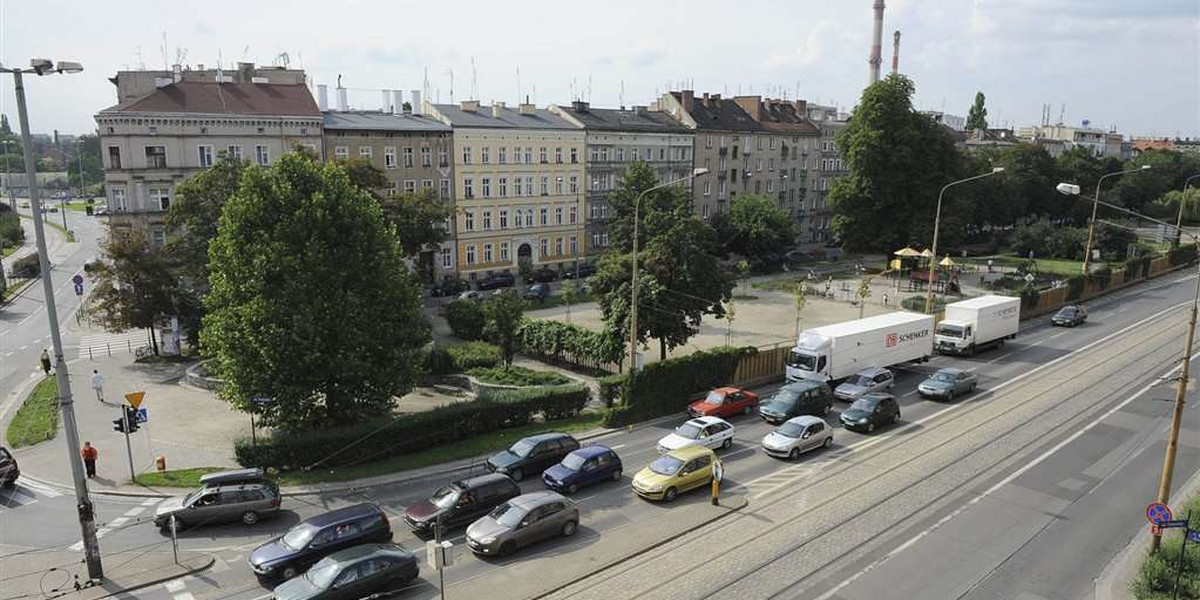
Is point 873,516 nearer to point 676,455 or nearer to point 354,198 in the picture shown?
point 676,455

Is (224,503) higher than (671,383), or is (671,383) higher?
(671,383)

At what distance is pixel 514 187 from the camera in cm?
7344

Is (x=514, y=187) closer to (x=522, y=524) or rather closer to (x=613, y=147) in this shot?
(x=613, y=147)

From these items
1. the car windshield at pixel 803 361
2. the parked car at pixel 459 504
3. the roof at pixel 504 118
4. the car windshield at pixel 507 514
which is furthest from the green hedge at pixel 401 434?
the roof at pixel 504 118

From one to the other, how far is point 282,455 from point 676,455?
14.4 meters

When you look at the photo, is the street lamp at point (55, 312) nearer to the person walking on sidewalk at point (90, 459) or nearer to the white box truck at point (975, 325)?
the person walking on sidewalk at point (90, 459)

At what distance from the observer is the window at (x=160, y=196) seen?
55.9 metres

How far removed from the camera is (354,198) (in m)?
31.5

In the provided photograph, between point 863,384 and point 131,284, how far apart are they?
42886 millimetres

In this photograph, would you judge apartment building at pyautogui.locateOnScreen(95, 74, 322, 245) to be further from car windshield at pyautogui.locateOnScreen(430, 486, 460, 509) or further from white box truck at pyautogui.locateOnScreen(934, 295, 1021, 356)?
white box truck at pyautogui.locateOnScreen(934, 295, 1021, 356)

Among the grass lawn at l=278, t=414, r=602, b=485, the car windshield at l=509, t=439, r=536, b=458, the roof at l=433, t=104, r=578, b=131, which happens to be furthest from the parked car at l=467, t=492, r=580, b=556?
the roof at l=433, t=104, r=578, b=131

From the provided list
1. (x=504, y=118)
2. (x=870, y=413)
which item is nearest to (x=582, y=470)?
(x=870, y=413)

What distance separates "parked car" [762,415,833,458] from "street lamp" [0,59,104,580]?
842 inches

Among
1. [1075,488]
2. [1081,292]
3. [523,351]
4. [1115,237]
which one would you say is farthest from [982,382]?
[1115,237]
